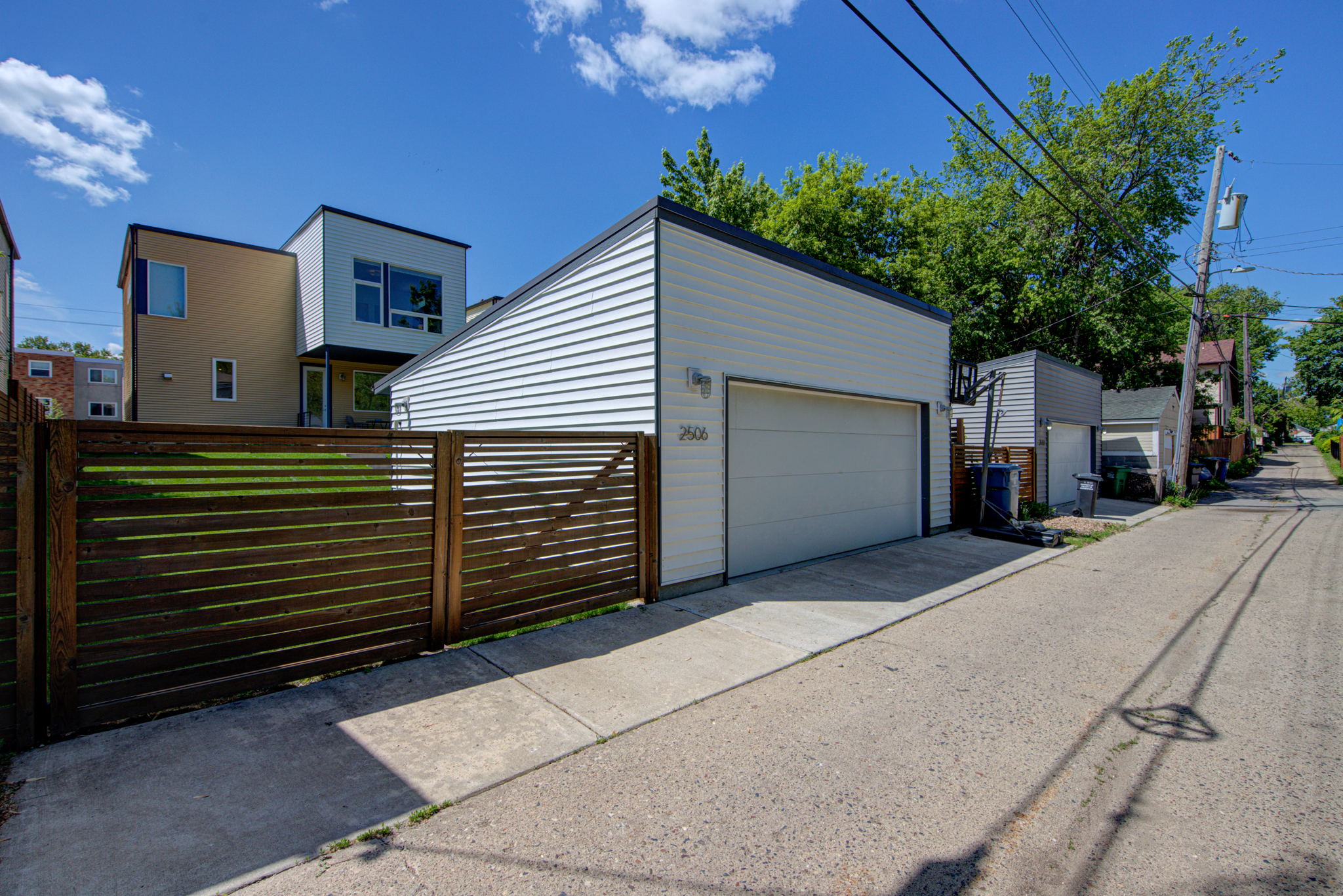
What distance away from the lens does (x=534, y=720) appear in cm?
330

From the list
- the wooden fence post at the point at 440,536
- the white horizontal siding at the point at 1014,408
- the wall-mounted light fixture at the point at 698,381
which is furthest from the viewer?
the white horizontal siding at the point at 1014,408

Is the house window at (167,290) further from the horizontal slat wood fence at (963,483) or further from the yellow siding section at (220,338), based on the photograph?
the horizontal slat wood fence at (963,483)

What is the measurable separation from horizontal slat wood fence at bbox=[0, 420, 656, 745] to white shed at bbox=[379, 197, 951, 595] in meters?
1.44

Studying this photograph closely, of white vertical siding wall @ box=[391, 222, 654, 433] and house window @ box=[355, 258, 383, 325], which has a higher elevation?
house window @ box=[355, 258, 383, 325]

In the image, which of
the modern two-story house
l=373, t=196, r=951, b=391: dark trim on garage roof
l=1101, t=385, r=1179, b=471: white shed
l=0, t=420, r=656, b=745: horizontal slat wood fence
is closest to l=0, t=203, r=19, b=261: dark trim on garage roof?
the modern two-story house

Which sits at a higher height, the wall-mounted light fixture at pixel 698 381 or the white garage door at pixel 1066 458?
the wall-mounted light fixture at pixel 698 381

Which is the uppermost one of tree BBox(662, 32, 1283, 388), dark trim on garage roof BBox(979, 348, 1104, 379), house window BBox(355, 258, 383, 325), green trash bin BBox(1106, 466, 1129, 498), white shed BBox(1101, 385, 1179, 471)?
tree BBox(662, 32, 1283, 388)

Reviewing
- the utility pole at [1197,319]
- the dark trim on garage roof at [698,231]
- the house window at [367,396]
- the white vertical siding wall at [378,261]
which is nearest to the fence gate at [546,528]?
the dark trim on garage roof at [698,231]

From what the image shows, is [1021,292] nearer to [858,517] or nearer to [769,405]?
[858,517]

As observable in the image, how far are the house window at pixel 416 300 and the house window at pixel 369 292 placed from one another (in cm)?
28

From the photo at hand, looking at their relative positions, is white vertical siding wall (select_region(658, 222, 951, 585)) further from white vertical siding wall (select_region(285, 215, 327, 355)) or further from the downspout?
white vertical siding wall (select_region(285, 215, 327, 355))

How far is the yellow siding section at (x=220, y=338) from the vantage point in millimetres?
14391

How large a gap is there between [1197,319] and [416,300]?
2059cm

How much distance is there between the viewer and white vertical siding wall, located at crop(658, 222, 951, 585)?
5.73 meters
